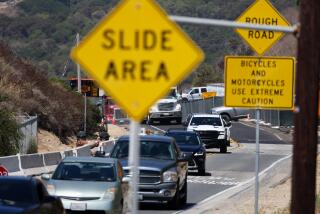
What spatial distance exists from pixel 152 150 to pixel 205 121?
2388 cm

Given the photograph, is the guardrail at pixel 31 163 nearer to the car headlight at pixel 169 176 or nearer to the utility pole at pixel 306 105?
the car headlight at pixel 169 176

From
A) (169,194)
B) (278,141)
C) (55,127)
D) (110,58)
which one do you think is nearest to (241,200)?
(169,194)

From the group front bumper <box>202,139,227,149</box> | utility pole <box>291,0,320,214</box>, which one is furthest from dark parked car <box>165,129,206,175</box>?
utility pole <box>291,0,320,214</box>

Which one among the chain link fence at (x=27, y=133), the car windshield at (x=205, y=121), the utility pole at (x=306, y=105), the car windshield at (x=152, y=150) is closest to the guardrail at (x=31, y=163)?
the chain link fence at (x=27, y=133)

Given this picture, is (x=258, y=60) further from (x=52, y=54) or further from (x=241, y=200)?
(x=52, y=54)

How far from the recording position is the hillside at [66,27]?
155250 millimetres

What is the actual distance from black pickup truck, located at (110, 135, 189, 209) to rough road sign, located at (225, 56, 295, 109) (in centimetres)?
659

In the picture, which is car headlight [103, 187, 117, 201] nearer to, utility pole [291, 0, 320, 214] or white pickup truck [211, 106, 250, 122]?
utility pole [291, 0, 320, 214]

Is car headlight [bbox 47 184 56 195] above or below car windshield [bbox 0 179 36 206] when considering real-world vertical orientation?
below

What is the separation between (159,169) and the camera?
22.8 m

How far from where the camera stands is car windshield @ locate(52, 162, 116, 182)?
19500 millimetres

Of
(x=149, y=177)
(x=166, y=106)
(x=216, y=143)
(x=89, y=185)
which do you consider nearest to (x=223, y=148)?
(x=216, y=143)

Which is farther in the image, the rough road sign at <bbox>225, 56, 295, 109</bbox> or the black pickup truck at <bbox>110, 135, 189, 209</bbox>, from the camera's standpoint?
the black pickup truck at <bbox>110, 135, 189, 209</bbox>

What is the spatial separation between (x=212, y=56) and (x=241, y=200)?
134335 millimetres
